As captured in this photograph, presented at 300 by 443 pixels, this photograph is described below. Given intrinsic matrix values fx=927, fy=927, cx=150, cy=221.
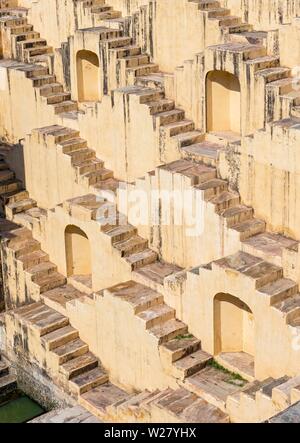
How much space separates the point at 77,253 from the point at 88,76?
428 centimetres

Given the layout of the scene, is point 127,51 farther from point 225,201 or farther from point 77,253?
point 225,201

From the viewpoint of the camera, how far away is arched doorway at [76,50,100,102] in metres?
20.9

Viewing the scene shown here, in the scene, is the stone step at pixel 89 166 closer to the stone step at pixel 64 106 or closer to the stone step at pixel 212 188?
the stone step at pixel 64 106

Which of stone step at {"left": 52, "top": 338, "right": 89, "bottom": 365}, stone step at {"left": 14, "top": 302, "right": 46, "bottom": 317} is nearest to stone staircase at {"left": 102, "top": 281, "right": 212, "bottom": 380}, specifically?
stone step at {"left": 52, "top": 338, "right": 89, "bottom": 365}

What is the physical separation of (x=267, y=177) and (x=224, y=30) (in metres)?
3.72

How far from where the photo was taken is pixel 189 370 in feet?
51.7

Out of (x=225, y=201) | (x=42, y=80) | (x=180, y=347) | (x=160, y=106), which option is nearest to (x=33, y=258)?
(x=42, y=80)

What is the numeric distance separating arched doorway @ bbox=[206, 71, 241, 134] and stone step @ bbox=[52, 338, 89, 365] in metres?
4.91

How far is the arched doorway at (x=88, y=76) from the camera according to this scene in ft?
68.6

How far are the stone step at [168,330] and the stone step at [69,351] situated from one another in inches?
89.0

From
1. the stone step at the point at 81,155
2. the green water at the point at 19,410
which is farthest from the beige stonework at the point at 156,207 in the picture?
the green water at the point at 19,410

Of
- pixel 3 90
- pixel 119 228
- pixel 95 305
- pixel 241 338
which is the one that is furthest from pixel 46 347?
pixel 3 90

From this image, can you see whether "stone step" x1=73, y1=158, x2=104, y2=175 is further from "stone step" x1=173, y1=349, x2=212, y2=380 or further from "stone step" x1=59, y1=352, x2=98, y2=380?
"stone step" x1=173, y1=349, x2=212, y2=380

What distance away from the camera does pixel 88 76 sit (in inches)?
835
